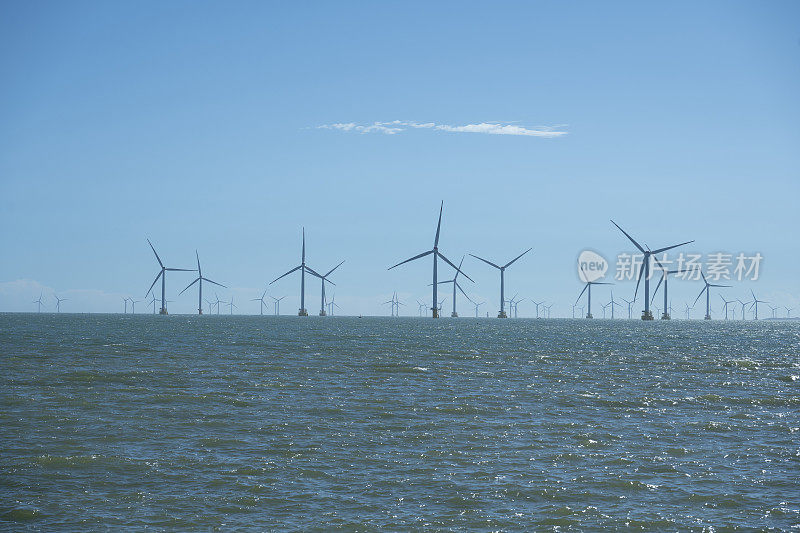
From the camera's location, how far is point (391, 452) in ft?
72.9

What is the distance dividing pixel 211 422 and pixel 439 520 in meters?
12.9

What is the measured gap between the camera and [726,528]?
52.0 ft

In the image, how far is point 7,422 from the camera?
26172 mm

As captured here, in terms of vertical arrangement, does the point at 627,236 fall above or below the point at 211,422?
above

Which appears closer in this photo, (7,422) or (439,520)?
(439,520)

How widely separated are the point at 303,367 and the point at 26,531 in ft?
112

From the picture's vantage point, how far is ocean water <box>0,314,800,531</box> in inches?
651

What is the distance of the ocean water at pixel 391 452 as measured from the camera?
1653cm

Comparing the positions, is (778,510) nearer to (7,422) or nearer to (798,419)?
(798,419)

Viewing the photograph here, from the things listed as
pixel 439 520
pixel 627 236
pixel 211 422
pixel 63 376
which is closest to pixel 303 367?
pixel 63 376

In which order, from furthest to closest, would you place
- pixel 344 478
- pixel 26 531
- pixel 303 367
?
pixel 303 367 < pixel 344 478 < pixel 26 531

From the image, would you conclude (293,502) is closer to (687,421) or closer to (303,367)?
(687,421)

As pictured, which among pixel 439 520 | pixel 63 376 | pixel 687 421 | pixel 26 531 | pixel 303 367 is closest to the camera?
pixel 26 531

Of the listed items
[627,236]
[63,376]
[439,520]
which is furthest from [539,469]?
[627,236]
